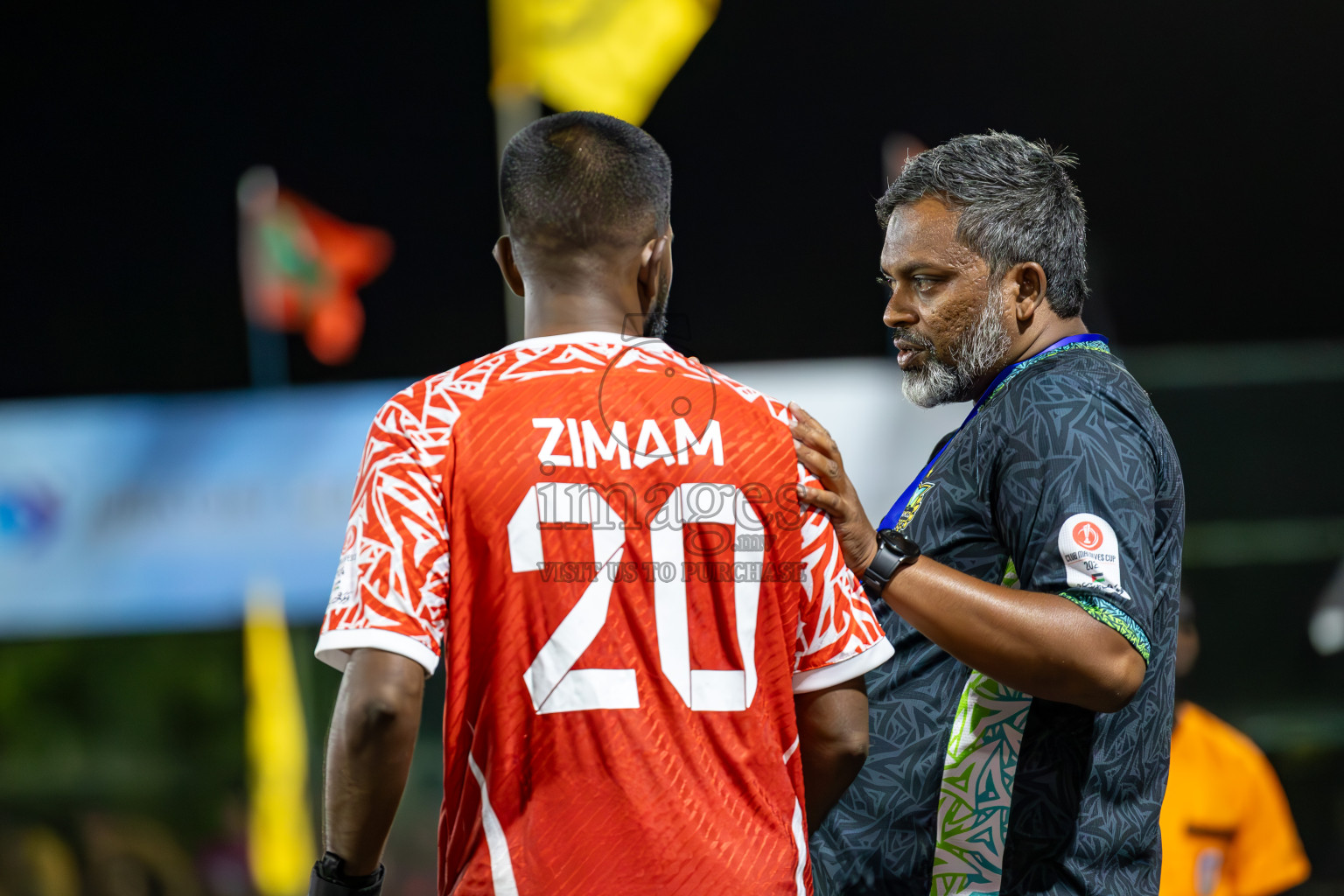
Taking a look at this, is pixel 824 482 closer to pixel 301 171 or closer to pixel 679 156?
pixel 679 156

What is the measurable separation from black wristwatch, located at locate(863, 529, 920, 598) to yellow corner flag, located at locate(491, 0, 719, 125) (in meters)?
4.07

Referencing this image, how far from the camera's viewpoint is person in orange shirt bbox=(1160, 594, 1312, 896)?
9.96 feet

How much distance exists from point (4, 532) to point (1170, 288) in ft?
17.8

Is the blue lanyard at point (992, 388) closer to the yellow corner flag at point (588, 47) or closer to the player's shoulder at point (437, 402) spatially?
the player's shoulder at point (437, 402)

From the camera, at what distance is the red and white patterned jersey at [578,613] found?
1.12 metres

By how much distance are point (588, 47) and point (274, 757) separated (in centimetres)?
347

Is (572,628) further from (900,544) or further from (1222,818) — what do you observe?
(1222,818)

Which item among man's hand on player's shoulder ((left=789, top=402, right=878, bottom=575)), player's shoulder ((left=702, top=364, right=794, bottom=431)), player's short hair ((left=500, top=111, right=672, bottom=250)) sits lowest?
man's hand on player's shoulder ((left=789, top=402, right=878, bottom=575))

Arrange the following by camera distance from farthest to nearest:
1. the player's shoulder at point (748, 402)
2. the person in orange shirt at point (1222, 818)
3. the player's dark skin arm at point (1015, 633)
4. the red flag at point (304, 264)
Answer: the red flag at point (304, 264) → the person in orange shirt at point (1222, 818) → the player's dark skin arm at point (1015, 633) → the player's shoulder at point (748, 402)

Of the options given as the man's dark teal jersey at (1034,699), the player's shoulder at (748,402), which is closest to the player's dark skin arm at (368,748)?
the player's shoulder at (748,402)

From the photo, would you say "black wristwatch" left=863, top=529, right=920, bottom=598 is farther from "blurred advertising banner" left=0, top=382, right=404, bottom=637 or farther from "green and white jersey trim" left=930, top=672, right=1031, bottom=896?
"blurred advertising banner" left=0, top=382, right=404, bottom=637

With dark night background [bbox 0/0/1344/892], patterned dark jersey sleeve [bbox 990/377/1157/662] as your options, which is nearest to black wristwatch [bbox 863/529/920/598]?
patterned dark jersey sleeve [bbox 990/377/1157/662]

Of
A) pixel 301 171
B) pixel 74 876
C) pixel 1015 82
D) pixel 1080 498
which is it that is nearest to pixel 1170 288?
pixel 1015 82

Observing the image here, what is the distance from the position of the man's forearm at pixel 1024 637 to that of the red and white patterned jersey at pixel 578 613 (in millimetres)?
321
